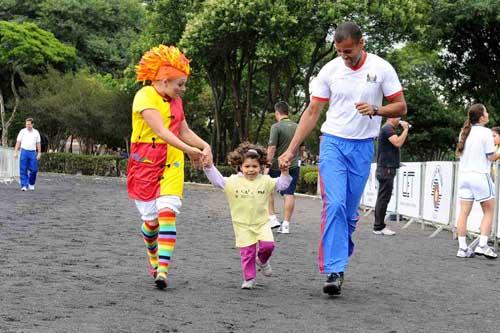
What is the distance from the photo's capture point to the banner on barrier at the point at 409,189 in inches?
600

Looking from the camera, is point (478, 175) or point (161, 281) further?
point (478, 175)

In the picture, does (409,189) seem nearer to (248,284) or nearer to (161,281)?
(248,284)

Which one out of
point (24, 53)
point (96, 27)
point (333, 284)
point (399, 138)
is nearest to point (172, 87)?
point (333, 284)

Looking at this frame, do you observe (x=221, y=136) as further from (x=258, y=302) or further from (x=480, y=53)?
(x=258, y=302)

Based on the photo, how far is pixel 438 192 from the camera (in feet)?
46.1

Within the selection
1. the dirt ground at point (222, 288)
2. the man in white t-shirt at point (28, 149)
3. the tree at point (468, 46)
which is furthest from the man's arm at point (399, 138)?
the tree at point (468, 46)

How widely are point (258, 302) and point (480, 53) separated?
29882mm

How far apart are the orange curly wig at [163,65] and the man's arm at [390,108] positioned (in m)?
1.48

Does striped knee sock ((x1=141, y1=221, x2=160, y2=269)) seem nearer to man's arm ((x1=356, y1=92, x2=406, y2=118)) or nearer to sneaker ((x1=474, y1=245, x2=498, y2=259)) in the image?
man's arm ((x1=356, y1=92, x2=406, y2=118))

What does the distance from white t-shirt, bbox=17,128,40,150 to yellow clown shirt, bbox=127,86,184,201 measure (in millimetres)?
16726

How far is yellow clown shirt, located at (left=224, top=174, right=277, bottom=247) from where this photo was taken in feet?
23.4

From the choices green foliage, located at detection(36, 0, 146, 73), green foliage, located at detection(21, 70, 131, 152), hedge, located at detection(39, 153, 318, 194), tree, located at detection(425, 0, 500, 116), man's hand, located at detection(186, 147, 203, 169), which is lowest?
hedge, located at detection(39, 153, 318, 194)

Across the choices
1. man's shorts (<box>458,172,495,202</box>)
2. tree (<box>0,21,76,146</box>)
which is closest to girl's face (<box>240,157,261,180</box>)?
man's shorts (<box>458,172,495,202</box>)

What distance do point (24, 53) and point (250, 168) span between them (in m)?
47.3
